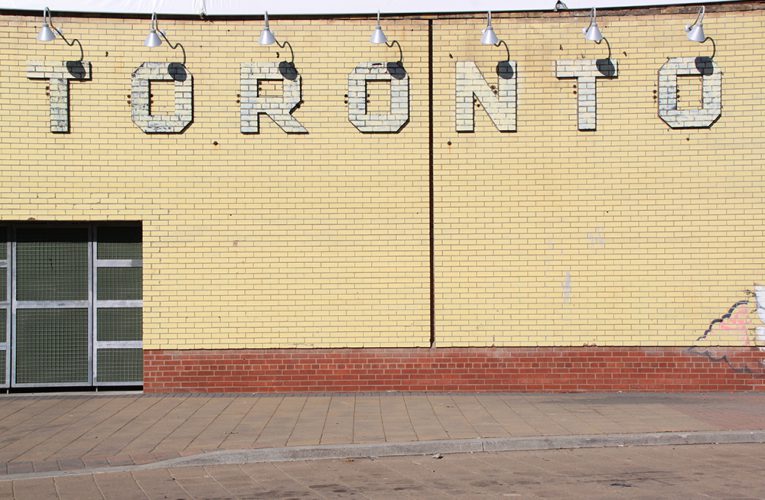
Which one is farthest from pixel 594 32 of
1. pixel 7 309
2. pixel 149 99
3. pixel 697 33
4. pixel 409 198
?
pixel 7 309

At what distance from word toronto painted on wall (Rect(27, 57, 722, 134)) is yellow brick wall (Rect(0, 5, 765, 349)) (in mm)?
143

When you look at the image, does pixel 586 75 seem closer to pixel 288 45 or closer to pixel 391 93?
pixel 391 93

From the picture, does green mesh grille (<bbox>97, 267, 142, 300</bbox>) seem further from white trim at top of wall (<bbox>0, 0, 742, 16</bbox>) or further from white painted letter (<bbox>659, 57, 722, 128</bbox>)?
white painted letter (<bbox>659, 57, 722, 128</bbox>)

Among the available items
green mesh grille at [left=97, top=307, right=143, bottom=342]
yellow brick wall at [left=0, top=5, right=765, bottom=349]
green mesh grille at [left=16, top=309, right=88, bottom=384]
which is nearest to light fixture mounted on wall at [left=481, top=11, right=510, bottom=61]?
yellow brick wall at [left=0, top=5, right=765, bottom=349]

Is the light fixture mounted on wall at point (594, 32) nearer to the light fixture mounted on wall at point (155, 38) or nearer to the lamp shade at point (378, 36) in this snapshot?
the lamp shade at point (378, 36)

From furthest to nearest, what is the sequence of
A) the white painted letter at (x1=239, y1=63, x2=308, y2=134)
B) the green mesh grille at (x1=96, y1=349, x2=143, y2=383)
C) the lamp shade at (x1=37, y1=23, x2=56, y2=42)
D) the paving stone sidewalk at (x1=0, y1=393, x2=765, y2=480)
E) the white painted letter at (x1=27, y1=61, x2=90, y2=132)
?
1. the green mesh grille at (x1=96, y1=349, x2=143, y2=383)
2. the white painted letter at (x1=239, y1=63, x2=308, y2=134)
3. the white painted letter at (x1=27, y1=61, x2=90, y2=132)
4. the lamp shade at (x1=37, y1=23, x2=56, y2=42)
5. the paving stone sidewalk at (x1=0, y1=393, x2=765, y2=480)

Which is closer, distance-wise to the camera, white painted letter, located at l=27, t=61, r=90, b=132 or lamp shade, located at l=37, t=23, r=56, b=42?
lamp shade, located at l=37, t=23, r=56, b=42

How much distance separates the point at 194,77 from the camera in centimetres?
1461

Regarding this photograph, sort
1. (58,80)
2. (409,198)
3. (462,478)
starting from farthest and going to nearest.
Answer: (409,198) → (58,80) → (462,478)

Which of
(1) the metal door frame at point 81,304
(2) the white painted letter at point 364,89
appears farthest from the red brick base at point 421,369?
(2) the white painted letter at point 364,89

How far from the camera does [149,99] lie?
14.5 metres

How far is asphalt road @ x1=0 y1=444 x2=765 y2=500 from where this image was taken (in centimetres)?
859

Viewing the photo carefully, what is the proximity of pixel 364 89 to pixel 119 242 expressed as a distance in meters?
A: 4.43

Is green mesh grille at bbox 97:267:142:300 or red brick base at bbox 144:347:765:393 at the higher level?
green mesh grille at bbox 97:267:142:300
